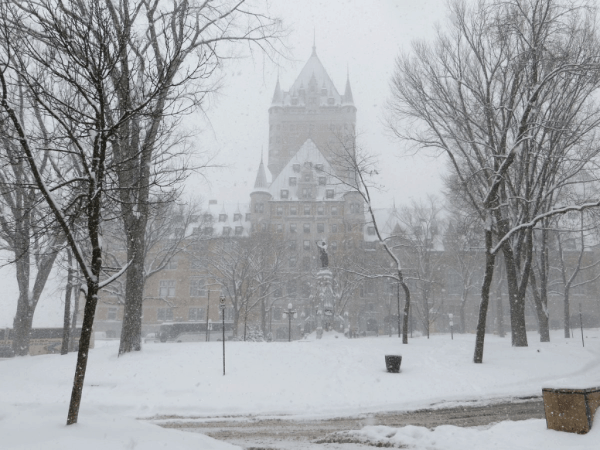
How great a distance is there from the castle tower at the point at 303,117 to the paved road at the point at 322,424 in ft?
256

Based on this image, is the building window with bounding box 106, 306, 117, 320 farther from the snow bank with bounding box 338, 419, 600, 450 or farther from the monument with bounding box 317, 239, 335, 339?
the snow bank with bounding box 338, 419, 600, 450

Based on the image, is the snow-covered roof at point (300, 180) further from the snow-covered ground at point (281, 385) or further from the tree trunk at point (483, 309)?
the tree trunk at point (483, 309)

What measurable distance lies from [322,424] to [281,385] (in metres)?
3.79

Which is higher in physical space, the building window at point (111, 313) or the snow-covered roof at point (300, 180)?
the snow-covered roof at point (300, 180)

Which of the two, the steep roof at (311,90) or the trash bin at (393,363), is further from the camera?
the steep roof at (311,90)

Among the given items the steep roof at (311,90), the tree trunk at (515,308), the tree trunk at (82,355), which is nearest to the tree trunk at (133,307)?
the tree trunk at (82,355)

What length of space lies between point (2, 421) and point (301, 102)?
88.8m

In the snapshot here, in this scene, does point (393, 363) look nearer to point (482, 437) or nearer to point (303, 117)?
point (482, 437)

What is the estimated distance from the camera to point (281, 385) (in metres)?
13.4

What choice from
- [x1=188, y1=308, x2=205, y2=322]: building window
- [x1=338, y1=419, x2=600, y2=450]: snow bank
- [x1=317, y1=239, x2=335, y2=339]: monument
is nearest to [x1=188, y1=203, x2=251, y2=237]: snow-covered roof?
[x1=188, y1=308, x2=205, y2=322]: building window

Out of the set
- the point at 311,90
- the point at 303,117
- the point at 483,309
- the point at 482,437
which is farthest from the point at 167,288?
the point at 482,437

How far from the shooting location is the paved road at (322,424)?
8.17 metres

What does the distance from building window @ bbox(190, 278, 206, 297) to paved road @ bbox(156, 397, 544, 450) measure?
53522 mm

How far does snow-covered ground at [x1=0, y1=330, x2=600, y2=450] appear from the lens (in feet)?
23.6
